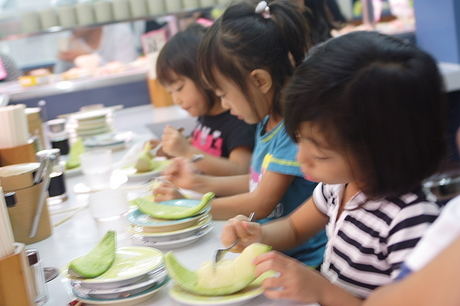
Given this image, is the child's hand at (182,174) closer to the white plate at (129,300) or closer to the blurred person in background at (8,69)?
the white plate at (129,300)

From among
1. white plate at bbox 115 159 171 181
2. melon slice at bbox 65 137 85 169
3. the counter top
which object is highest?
the counter top

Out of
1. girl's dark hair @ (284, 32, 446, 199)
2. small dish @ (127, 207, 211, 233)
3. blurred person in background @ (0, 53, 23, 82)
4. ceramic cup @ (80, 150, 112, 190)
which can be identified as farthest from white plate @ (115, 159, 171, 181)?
blurred person in background @ (0, 53, 23, 82)

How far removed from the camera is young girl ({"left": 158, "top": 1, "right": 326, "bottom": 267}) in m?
1.50

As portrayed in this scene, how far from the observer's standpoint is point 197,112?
220cm

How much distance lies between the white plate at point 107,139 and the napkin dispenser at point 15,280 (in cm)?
159

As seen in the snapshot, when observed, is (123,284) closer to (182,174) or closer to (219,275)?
(219,275)

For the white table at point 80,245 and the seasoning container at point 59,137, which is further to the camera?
the seasoning container at point 59,137

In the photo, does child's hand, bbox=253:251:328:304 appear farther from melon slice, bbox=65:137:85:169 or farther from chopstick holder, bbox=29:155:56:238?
melon slice, bbox=65:137:85:169

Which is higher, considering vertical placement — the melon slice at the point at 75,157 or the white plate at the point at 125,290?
the white plate at the point at 125,290

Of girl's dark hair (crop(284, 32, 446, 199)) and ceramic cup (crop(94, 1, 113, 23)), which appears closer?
girl's dark hair (crop(284, 32, 446, 199))

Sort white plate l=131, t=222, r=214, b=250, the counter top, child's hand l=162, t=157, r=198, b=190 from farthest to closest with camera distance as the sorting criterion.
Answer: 1. the counter top
2. child's hand l=162, t=157, r=198, b=190
3. white plate l=131, t=222, r=214, b=250

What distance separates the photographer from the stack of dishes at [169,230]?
49.4 inches

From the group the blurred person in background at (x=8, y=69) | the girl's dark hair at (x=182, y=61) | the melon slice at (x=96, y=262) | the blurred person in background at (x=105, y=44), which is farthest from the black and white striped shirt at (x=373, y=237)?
the blurred person in background at (x=105, y=44)

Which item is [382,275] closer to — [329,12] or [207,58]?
[207,58]
